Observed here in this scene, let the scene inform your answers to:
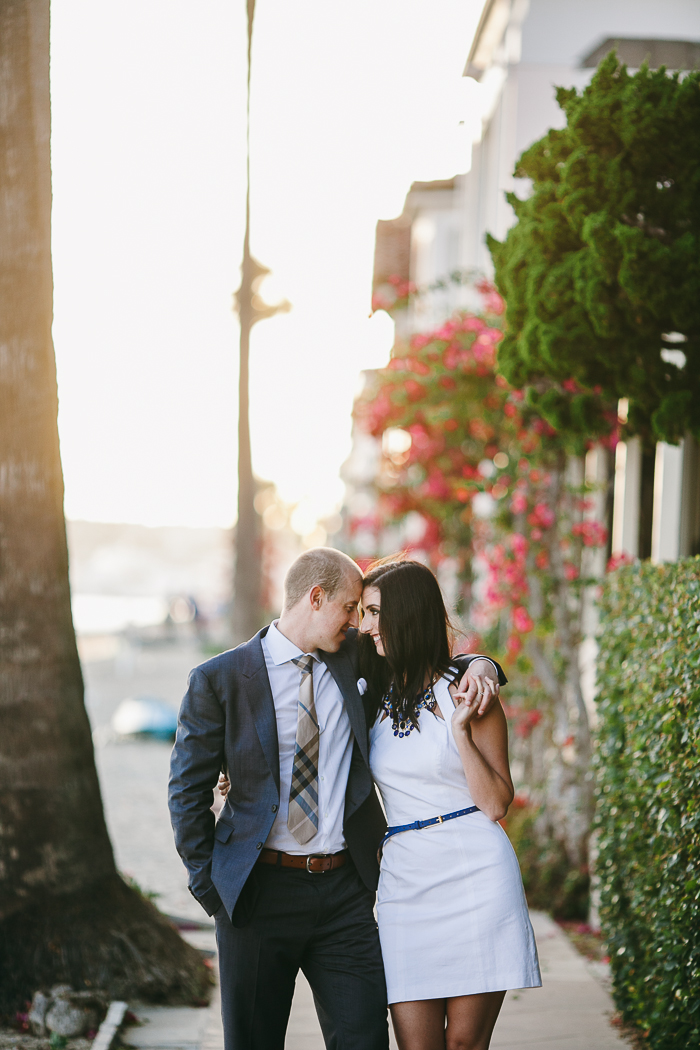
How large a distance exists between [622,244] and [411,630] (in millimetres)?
2303

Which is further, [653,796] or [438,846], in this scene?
[653,796]

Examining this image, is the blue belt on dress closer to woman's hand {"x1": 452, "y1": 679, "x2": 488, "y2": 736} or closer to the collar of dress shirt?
woman's hand {"x1": 452, "y1": 679, "x2": 488, "y2": 736}

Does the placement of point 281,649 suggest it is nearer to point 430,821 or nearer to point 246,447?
point 430,821

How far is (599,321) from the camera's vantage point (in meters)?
4.88

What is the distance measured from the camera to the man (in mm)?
3252

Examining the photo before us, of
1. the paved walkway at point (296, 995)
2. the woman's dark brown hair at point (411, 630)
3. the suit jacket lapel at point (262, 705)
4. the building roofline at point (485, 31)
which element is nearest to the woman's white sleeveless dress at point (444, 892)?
the woman's dark brown hair at point (411, 630)

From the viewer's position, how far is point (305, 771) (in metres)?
3.30

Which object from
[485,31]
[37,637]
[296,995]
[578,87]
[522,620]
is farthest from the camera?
[485,31]

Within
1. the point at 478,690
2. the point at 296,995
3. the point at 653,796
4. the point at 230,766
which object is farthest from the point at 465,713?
the point at 296,995

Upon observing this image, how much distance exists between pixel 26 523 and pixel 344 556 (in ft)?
6.96

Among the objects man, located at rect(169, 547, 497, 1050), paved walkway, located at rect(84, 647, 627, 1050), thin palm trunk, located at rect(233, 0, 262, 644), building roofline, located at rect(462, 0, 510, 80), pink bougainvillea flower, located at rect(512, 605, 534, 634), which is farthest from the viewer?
thin palm trunk, located at rect(233, 0, 262, 644)

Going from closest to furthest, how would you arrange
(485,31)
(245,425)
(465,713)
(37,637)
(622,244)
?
(465,713), (622,244), (37,637), (485,31), (245,425)

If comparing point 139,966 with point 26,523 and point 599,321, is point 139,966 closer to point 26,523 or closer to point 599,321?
point 26,523

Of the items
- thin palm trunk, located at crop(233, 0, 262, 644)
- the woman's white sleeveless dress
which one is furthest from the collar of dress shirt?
thin palm trunk, located at crop(233, 0, 262, 644)
